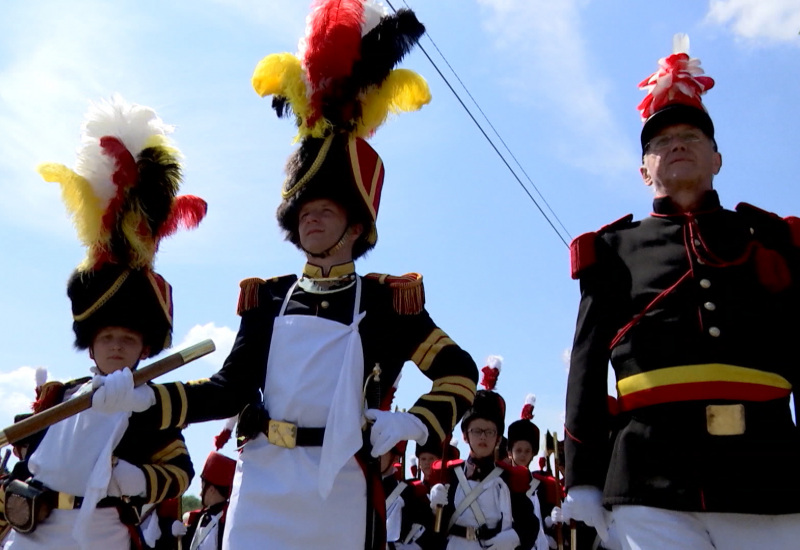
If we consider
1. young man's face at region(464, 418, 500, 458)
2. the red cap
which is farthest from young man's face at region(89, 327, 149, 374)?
the red cap

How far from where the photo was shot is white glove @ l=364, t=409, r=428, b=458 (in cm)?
381

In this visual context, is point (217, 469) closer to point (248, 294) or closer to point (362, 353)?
point (248, 294)

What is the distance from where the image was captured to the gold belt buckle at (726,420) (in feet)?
10.8

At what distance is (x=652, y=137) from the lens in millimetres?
3996

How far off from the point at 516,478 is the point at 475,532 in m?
0.76

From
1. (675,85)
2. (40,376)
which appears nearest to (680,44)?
(675,85)

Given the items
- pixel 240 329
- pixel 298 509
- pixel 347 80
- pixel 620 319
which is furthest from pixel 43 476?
pixel 620 319

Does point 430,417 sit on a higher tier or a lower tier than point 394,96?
lower

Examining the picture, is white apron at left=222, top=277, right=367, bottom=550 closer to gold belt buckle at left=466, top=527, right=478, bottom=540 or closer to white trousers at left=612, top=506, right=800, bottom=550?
white trousers at left=612, top=506, right=800, bottom=550

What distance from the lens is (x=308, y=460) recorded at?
12.8 ft

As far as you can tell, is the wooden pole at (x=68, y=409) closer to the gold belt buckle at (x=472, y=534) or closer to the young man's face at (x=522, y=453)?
the gold belt buckle at (x=472, y=534)

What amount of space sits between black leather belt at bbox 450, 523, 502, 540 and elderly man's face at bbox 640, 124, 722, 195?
5.65 m

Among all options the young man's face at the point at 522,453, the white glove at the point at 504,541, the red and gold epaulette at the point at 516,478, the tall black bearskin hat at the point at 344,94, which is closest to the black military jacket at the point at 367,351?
the tall black bearskin hat at the point at 344,94

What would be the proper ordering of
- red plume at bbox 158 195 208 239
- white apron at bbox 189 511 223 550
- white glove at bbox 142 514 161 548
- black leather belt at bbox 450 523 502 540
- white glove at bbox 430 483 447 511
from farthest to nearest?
white glove at bbox 142 514 161 548 → white apron at bbox 189 511 223 550 → white glove at bbox 430 483 447 511 → black leather belt at bbox 450 523 502 540 → red plume at bbox 158 195 208 239
